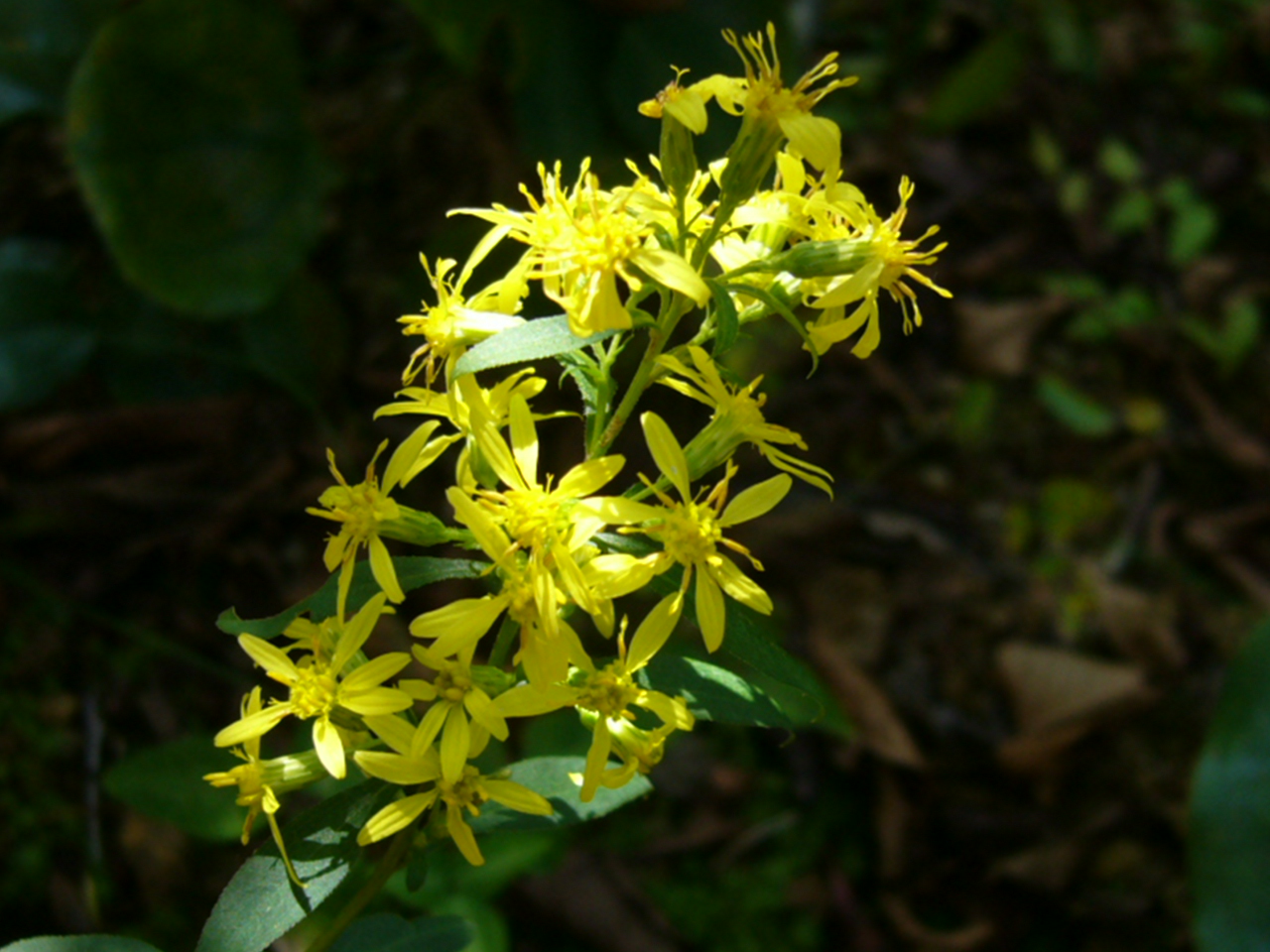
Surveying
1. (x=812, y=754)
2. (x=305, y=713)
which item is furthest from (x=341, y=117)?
(x=305, y=713)

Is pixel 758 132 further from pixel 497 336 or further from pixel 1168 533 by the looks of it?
pixel 1168 533

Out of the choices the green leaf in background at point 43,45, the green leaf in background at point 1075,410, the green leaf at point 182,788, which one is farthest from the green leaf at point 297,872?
the green leaf in background at point 1075,410

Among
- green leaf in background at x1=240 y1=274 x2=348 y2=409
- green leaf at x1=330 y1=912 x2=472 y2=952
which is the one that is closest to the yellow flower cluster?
green leaf at x1=330 y1=912 x2=472 y2=952

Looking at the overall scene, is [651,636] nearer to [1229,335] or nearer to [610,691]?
[610,691]

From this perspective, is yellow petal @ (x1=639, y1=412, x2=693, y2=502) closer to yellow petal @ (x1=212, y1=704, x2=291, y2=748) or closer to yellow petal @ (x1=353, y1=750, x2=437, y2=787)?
yellow petal @ (x1=353, y1=750, x2=437, y2=787)

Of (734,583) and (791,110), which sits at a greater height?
(791,110)

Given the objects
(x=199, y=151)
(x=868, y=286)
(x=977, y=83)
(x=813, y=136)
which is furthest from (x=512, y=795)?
(x=977, y=83)

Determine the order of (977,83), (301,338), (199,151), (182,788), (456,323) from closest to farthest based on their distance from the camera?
(456,323)
(182,788)
(199,151)
(301,338)
(977,83)

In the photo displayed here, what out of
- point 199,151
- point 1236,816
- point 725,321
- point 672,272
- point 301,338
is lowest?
point 1236,816
